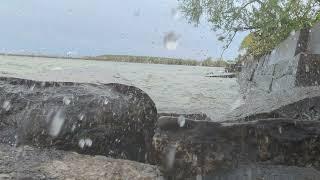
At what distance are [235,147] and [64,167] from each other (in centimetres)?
122

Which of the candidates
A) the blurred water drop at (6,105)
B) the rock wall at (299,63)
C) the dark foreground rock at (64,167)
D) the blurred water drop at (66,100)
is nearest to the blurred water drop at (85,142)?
the dark foreground rock at (64,167)

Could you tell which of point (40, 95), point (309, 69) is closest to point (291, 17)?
point (309, 69)

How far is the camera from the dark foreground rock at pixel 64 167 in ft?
11.6

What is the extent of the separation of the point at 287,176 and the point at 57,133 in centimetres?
186

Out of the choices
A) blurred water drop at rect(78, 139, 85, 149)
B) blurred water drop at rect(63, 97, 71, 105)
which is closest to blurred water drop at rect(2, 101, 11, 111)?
blurred water drop at rect(63, 97, 71, 105)

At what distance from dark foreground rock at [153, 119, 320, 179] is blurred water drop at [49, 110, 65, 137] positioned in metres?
1.20

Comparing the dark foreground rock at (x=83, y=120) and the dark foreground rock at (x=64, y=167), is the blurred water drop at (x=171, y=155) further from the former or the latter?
the dark foreground rock at (x=83, y=120)

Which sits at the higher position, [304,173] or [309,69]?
[309,69]

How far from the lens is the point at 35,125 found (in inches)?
169

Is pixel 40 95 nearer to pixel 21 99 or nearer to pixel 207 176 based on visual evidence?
pixel 21 99

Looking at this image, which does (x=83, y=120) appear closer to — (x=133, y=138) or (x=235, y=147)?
(x=133, y=138)

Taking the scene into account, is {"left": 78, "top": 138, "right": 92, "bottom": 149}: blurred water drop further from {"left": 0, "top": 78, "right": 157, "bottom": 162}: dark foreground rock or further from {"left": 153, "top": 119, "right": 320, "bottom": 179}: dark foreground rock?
{"left": 153, "top": 119, "right": 320, "bottom": 179}: dark foreground rock

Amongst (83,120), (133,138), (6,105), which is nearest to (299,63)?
(133,138)

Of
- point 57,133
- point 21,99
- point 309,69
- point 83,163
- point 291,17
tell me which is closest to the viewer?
point 83,163
